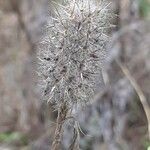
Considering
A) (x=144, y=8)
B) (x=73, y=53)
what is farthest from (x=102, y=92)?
(x=73, y=53)

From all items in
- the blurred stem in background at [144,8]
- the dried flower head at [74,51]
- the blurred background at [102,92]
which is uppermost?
the dried flower head at [74,51]

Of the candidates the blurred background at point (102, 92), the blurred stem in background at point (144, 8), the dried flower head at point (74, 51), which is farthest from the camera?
the blurred stem in background at point (144, 8)

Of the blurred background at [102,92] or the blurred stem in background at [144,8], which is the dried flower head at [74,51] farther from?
the blurred stem in background at [144,8]

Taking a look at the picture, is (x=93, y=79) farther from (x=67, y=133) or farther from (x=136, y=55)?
(x=136, y=55)

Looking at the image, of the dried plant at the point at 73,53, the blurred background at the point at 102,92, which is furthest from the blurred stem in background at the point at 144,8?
the dried plant at the point at 73,53

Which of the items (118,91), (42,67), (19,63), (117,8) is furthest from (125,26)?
(42,67)

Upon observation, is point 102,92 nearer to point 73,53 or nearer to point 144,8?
point 144,8
